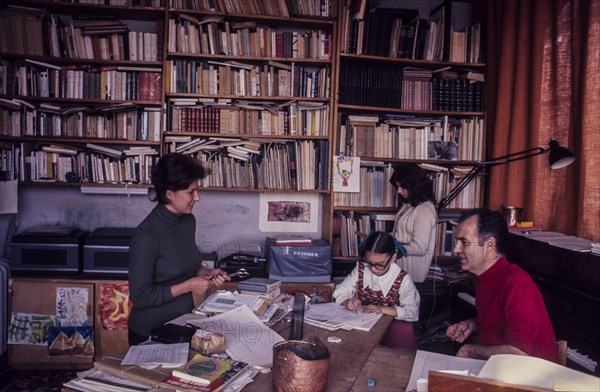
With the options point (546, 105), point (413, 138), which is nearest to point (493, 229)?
point (546, 105)

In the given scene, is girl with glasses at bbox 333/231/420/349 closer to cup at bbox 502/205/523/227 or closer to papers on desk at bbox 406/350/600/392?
cup at bbox 502/205/523/227

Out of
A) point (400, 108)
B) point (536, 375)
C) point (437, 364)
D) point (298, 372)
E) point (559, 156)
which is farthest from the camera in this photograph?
point (400, 108)

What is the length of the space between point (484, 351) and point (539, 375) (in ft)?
2.29

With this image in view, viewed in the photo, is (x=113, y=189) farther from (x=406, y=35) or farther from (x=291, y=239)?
(x=406, y=35)

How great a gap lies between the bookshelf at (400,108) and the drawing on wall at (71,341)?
6.07ft

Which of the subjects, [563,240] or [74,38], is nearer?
[563,240]

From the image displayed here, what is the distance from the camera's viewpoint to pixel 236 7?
3516mm

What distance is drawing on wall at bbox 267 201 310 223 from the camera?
399 centimetres

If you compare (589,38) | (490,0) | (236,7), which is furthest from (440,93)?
(236,7)

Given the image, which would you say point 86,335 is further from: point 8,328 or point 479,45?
point 479,45

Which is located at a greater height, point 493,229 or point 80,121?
point 80,121

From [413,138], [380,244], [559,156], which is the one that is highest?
[413,138]

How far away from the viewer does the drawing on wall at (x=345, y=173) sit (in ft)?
12.2

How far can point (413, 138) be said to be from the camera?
152 inches
